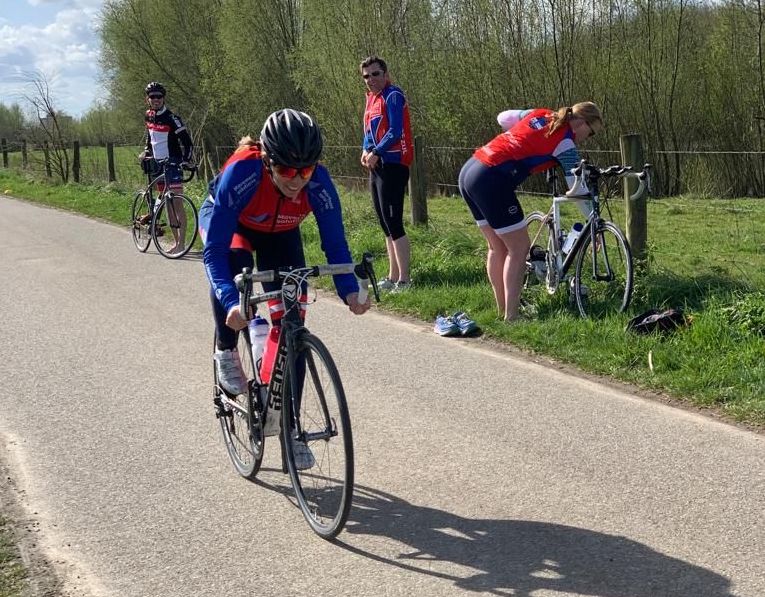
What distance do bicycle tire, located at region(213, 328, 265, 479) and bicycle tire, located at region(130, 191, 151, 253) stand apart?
27.1 ft

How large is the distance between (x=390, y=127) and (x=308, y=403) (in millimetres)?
5432

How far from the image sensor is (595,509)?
4.28 m

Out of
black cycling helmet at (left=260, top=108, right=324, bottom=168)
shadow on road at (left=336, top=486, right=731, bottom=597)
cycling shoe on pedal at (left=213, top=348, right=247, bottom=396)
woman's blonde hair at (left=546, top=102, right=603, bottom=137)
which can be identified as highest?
woman's blonde hair at (left=546, top=102, right=603, bottom=137)

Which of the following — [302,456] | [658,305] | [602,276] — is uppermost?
[602,276]

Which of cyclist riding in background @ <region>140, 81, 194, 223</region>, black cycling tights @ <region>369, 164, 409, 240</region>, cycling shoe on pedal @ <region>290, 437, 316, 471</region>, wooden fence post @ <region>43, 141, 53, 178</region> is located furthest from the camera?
wooden fence post @ <region>43, 141, 53, 178</region>

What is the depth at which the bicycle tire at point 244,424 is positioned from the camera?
15.0 feet

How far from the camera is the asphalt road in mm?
3732

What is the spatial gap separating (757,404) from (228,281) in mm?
3337


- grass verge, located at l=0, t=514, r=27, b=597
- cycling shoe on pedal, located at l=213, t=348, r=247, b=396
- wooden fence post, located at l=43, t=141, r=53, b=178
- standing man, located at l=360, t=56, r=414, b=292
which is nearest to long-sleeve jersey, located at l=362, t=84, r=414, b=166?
standing man, located at l=360, t=56, r=414, b=292

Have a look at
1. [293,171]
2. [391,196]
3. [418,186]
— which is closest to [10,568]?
[293,171]

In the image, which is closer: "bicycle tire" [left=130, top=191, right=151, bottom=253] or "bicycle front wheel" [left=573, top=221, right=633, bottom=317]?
"bicycle front wheel" [left=573, top=221, right=633, bottom=317]

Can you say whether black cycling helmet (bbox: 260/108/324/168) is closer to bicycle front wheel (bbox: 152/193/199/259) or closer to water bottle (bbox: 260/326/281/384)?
water bottle (bbox: 260/326/281/384)

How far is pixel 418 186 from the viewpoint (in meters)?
11.9

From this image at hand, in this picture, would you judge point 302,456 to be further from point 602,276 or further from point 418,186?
point 418,186
